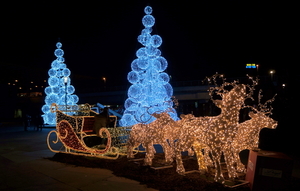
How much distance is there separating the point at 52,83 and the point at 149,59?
1043cm

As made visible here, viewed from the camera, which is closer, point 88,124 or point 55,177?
point 55,177

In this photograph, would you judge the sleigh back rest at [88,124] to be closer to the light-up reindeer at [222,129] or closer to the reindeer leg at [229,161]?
the light-up reindeer at [222,129]

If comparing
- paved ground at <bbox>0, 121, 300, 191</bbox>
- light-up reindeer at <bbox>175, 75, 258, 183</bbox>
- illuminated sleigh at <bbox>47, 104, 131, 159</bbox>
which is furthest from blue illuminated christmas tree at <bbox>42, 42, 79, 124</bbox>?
light-up reindeer at <bbox>175, 75, 258, 183</bbox>

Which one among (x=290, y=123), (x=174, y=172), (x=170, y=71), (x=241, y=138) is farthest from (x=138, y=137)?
(x=170, y=71)

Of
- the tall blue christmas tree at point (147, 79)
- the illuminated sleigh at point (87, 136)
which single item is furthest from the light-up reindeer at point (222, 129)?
the tall blue christmas tree at point (147, 79)

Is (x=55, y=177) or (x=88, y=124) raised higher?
(x=88, y=124)

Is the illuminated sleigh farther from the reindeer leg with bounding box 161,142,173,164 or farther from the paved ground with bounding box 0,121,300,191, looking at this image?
the reindeer leg with bounding box 161,142,173,164

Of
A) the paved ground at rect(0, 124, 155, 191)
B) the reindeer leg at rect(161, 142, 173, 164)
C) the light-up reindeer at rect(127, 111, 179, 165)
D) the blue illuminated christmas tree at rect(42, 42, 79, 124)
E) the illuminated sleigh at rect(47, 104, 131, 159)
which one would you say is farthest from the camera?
the blue illuminated christmas tree at rect(42, 42, 79, 124)

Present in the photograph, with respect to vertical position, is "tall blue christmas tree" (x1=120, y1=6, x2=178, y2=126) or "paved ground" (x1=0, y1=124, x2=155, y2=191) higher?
"tall blue christmas tree" (x1=120, y1=6, x2=178, y2=126)

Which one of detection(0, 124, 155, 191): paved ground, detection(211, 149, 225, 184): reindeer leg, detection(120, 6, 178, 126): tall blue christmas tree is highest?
detection(120, 6, 178, 126): tall blue christmas tree

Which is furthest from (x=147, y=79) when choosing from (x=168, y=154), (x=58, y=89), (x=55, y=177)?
(x=55, y=177)

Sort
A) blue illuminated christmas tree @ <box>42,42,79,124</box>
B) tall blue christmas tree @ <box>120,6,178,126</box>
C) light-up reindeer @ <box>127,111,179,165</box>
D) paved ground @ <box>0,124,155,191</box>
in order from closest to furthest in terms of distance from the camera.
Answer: paved ground @ <box>0,124,155,191</box> → light-up reindeer @ <box>127,111,179,165</box> → tall blue christmas tree @ <box>120,6,178,126</box> → blue illuminated christmas tree @ <box>42,42,79,124</box>

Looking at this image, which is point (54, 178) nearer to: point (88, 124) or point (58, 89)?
point (88, 124)

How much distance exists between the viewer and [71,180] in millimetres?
6039
